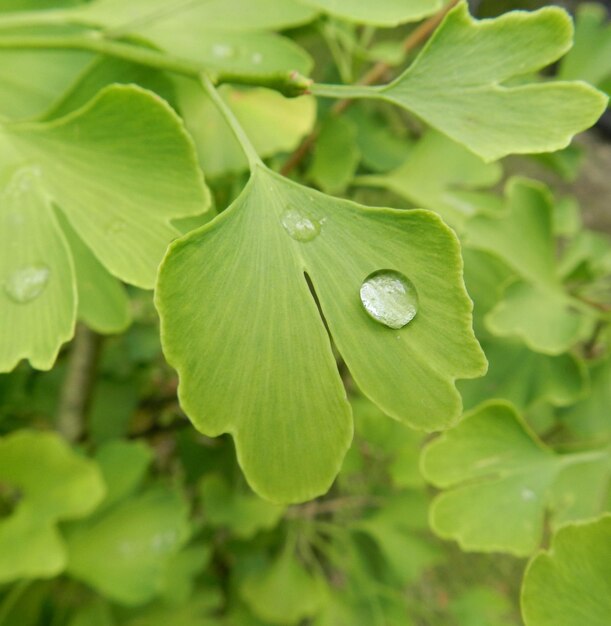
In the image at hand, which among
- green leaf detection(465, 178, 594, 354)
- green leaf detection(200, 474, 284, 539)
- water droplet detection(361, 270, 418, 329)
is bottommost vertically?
green leaf detection(200, 474, 284, 539)

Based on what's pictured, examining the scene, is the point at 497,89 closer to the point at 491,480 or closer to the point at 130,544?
the point at 491,480

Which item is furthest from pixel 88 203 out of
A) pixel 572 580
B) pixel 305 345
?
pixel 572 580

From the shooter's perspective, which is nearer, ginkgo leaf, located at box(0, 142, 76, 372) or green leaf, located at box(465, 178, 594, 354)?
ginkgo leaf, located at box(0, 142, 76, 372)

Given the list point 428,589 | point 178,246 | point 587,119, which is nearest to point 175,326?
point 178,246

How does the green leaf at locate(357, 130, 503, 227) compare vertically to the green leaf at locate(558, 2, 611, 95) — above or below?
below

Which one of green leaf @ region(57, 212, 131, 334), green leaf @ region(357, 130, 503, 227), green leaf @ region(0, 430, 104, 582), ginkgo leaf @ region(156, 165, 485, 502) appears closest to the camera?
ginkgo leaf @ region(156, 165, 485, 502)

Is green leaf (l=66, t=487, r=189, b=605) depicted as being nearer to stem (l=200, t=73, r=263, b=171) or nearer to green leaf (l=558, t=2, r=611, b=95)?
stem (l=200, t=73, r=263, b=171)

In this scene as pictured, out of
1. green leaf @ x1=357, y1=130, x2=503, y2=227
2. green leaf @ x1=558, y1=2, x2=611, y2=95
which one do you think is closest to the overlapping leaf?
green leaf @ x1=357, y1=130, x2=503, y2=227
